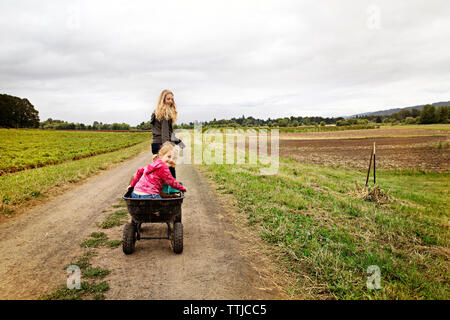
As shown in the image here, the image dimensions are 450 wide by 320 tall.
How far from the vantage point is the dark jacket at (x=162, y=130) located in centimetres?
536

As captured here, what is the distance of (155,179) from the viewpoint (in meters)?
3.84

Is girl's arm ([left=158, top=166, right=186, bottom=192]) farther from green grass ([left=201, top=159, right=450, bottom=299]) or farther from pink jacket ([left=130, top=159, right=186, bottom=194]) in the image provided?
green grass ([left=201, top=159, right=450, bottom=299])

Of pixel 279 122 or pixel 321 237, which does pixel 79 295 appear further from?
pixel 279 122

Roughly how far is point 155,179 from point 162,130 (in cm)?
185

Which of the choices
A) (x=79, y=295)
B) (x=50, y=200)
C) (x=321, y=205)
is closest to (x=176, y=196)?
(x=79, y=295)

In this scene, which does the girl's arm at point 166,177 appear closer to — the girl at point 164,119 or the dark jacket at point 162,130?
the girl at point 164,119

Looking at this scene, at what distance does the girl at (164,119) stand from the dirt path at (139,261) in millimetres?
1761

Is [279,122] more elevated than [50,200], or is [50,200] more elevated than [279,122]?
[279,122]

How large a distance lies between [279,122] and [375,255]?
116644 mm

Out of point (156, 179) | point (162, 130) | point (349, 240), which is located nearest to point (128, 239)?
point (156, 179)

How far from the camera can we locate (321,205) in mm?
6598

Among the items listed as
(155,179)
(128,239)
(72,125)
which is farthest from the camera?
(72,125)

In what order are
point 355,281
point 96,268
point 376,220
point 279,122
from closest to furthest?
1. point 355,281
2. point 96,268
3. point 376,220
4. point 279,122

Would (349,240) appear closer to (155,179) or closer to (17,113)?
(155,179)
